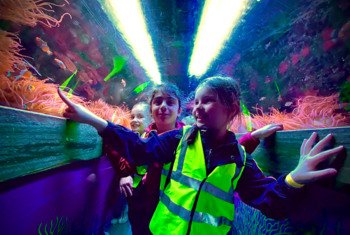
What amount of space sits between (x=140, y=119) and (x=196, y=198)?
2.29 meters

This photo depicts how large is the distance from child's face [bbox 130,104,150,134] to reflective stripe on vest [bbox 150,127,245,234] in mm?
1993

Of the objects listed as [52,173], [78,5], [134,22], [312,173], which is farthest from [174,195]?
[134,22]

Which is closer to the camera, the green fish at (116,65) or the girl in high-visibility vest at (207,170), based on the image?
the girl in high-visibility vest at (207,170)

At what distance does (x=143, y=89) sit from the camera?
5.81m

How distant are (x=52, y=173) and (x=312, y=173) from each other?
1.79 meters

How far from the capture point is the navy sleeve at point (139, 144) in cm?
125

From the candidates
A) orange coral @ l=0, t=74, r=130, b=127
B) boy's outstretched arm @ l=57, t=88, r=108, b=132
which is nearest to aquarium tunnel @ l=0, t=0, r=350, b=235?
orange coral @ l=0, t=74, r=130, b=127

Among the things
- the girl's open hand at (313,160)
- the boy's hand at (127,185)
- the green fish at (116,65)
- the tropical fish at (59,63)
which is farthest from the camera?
the green fish at (116,65)

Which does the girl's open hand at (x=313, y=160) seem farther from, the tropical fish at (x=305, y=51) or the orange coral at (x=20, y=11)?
the tropical fish at (x=305, y=51)

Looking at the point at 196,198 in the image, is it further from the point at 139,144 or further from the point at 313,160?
the point at 313,160

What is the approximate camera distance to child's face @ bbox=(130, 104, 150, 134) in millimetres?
3273

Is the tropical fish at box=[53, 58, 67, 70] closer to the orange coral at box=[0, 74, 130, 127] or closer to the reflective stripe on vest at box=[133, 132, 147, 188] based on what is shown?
the orange coral at box=[0, 74, 130, 127]

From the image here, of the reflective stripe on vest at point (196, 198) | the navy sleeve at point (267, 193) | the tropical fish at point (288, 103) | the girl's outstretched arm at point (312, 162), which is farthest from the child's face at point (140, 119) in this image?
the tropical fish at point (288, 103)

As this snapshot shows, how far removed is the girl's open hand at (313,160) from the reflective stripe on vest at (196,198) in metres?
0.38
